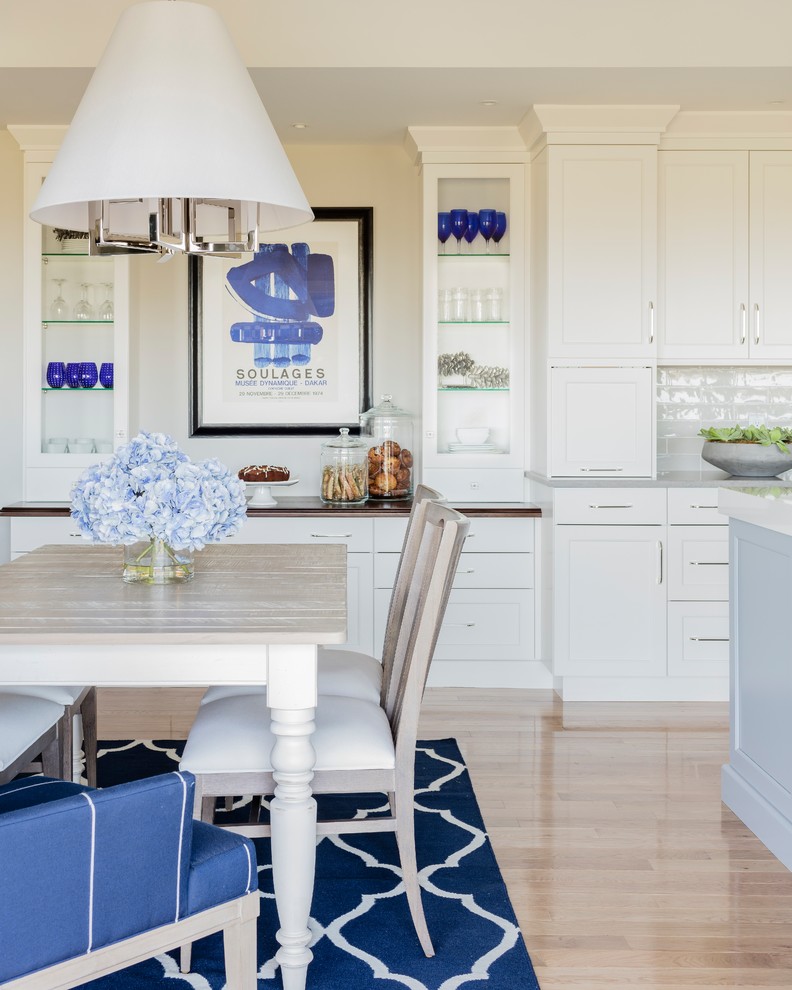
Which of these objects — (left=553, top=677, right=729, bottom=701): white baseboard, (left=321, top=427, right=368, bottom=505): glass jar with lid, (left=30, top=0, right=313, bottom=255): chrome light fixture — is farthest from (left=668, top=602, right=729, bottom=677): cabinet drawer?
(left=30, top=0, right=313, bottom=255): chrome light fixture

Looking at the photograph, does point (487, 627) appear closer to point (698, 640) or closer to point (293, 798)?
point (698, 640)

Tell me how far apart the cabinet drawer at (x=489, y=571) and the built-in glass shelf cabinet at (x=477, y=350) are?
0.32 metres

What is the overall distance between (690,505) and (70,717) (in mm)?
2729

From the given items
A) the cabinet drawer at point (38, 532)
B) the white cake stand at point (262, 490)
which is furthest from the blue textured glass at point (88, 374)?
the white cake stand at point (262, 490)

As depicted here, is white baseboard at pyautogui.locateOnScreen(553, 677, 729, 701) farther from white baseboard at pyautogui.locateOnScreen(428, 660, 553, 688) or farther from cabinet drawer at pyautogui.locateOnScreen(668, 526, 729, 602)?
cabinet drawer at pyautogui.locateOnScreen(668, 526, 729, 602)

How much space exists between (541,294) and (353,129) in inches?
44.8

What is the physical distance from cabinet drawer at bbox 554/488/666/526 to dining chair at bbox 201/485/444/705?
1452 mm

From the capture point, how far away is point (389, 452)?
187 inches

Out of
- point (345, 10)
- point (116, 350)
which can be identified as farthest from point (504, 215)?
point (116, 350)

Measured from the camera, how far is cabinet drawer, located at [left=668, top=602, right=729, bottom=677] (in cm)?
435

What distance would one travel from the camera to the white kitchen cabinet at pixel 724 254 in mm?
4473

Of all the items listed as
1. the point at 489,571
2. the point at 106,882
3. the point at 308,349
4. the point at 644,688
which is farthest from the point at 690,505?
the point at 106,882

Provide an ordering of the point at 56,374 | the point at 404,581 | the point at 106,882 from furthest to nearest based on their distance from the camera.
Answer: the point at 56,374
the point at 404,581
the point at 106,882

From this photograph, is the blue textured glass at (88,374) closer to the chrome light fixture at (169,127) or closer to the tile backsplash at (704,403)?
the chrome light fixture at (169,127)
